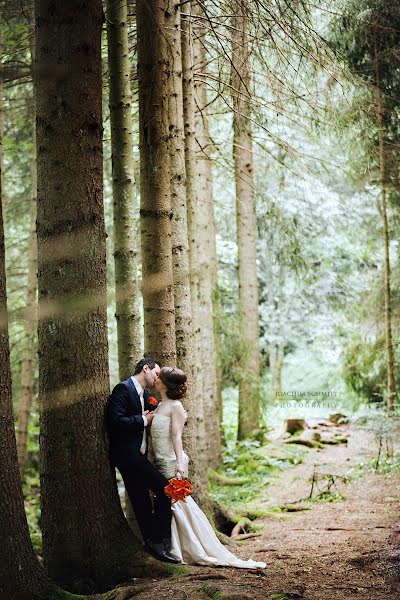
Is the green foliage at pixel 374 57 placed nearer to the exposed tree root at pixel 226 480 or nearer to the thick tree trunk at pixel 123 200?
the thick tree trunk at pixel 123 200

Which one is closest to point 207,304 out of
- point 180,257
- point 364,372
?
point 364,372

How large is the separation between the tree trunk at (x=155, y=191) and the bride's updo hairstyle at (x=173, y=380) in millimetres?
342

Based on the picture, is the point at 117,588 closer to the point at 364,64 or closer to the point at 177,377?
the point at 177,377

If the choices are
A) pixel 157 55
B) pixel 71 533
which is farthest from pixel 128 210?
pixel 71 533

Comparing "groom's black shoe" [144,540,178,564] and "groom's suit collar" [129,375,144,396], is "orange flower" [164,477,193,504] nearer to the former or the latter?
"groom's black shoe" [144,540,178,564]

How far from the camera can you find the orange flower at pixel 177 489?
6.21 meters

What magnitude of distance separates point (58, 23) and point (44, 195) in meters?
1.30

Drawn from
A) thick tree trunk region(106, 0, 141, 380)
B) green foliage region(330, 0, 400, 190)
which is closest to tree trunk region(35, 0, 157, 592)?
thick tree trunk region(106, 0, 141, 380)

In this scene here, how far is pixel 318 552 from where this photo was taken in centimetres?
679

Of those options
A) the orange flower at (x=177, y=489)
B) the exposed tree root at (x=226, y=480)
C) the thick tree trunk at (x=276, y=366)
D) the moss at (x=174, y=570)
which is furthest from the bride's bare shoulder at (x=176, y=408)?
the thick tree trunk at (x=276, y=366)

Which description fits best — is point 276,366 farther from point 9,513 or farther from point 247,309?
point 9,513

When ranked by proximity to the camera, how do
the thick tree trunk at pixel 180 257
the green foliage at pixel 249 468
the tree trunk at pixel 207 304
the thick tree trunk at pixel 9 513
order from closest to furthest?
the thick tree trunk at pixel 9 513 < the thick tree trunk at pixel 180 257 < the green foliage at pixel 249 468 < the tree trunk at pixel 207 304

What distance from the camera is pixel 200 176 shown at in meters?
12.2

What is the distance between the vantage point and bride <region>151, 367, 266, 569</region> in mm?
6312
